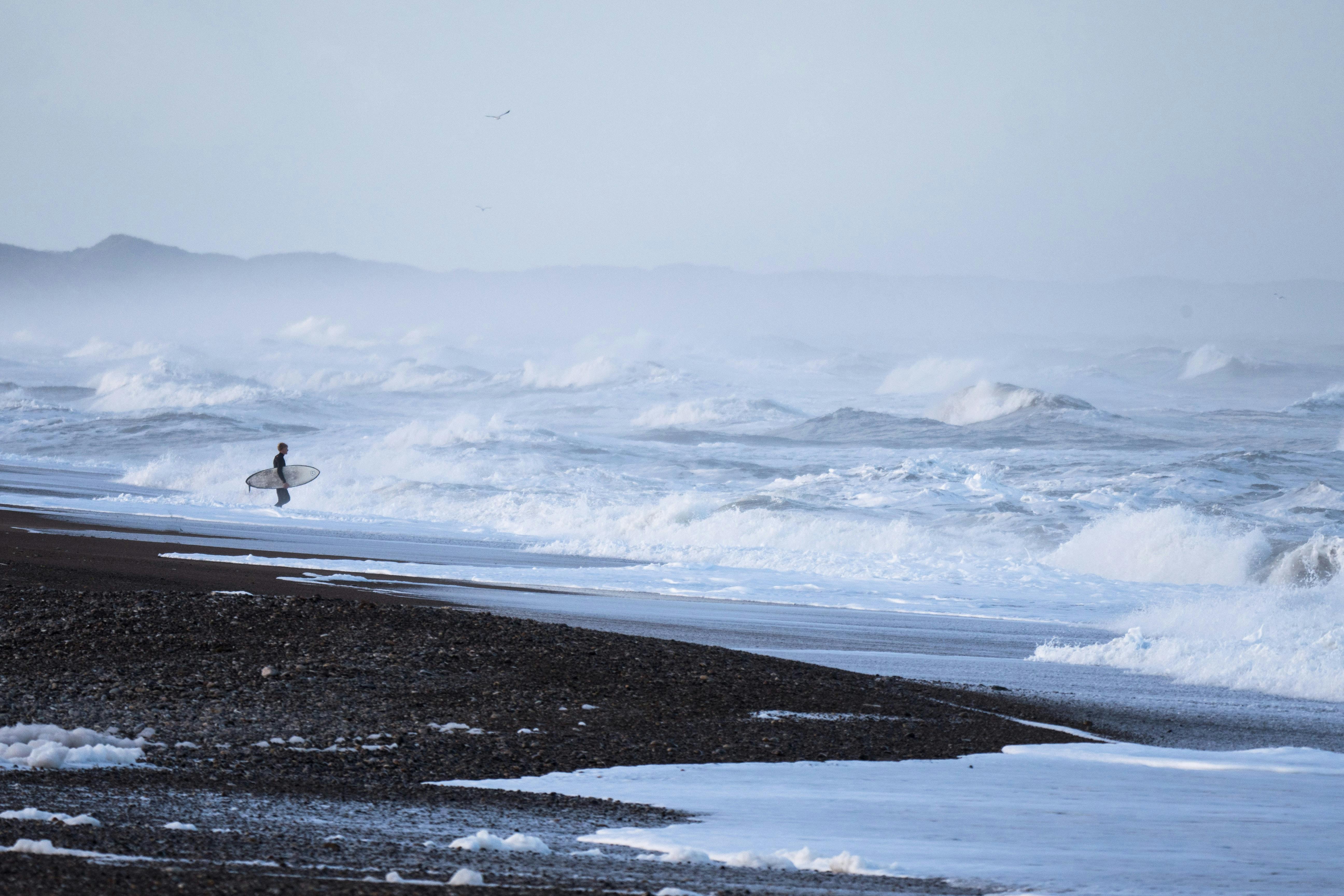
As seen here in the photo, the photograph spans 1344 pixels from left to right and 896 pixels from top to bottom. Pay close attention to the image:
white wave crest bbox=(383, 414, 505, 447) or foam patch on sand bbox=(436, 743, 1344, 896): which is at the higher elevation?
white wave crest bbox=(383, 414, 505, 447)

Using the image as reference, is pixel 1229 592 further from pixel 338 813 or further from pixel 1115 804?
pixel 338 813

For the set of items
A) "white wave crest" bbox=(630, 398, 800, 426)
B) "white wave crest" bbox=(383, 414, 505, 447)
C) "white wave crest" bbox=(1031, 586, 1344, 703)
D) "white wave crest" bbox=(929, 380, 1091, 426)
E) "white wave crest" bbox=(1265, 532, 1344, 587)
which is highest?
"white wave crest" bbox=(929, 380, 1091, 426)

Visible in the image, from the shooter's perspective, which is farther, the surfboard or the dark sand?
the surfboard

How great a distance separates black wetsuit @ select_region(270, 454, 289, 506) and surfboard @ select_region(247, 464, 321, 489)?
0.32 metres

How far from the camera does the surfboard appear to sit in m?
28.9

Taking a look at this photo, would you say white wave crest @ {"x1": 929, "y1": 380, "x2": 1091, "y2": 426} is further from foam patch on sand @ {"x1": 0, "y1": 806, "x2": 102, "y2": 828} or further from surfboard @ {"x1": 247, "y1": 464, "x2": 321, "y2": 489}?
foam patch on sand @ {"x1": 0, "y1": 806, "x2": 102, "y2": 828}

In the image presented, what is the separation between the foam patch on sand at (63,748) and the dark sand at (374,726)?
6.0 inches

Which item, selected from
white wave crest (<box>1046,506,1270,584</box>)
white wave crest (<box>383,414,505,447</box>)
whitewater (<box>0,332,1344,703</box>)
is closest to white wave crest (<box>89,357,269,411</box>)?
whitewater (<box>0,332,1344,703</box>)

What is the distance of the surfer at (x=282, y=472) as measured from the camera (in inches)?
1033

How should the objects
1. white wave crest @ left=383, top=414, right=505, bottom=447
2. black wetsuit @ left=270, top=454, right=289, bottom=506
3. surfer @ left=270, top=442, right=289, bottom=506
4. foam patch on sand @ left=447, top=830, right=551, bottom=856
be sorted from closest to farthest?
foam patch on sand @ left=447, top=830, right=551, bottom=856
surfer @ left=270, top=442, right=289, bottom=506
black wetsuit @ left=270, top=454, right=289, bottom=506
white wave crest @ left=383, top=414, right=505, bottom=447

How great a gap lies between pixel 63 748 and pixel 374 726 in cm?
170

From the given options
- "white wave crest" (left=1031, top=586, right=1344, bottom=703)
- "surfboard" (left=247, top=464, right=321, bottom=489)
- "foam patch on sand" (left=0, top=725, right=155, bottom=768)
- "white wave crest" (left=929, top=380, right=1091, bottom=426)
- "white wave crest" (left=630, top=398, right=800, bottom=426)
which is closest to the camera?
"foam patch on sand" (left=0, top=725, right=155, bottom=768)

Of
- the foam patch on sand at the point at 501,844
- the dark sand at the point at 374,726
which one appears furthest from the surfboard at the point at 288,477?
the foam patch on sand at the point at 501,844

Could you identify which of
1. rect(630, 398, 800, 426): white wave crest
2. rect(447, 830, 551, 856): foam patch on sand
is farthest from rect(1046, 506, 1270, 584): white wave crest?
rect(630, 398, 800, 426): white wave crest
